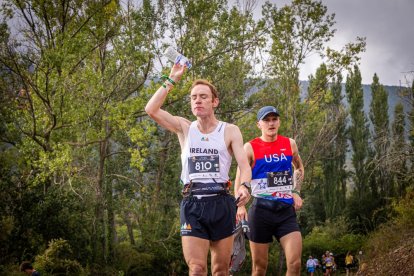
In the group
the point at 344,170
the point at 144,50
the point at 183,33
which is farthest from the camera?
the point at 344,170

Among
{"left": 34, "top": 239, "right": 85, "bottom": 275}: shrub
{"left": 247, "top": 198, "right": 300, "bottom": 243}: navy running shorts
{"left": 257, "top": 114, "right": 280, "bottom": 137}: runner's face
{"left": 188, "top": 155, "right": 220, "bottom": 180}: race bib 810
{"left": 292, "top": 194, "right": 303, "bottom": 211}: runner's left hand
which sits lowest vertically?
{"left": 34, "top": 239, "right": 85, "bottom": 275}: shrub

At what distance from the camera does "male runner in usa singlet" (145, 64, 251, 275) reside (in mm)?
4211

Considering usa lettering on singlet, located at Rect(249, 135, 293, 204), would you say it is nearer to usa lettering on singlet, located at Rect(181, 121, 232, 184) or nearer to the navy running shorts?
the navy running shorts

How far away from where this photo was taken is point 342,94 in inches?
1822

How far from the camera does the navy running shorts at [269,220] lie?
19.4 ft

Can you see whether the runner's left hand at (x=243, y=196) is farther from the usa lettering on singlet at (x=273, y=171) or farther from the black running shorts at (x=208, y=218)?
the usa lettering on singlet at (x=273, y=171)

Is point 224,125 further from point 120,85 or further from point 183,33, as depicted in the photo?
point 183,33

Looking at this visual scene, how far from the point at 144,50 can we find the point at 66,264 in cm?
921

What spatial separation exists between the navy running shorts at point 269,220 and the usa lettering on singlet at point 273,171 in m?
0.09

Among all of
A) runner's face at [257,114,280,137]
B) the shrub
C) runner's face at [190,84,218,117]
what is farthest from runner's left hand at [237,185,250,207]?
the shrub

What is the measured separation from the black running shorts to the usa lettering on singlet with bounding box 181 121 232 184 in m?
0.18

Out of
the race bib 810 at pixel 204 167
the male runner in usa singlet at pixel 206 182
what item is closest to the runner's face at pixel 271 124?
the male runner in usa singlet at pixel 206 182

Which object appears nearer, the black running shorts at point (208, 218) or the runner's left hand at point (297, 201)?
the black running shorts at point (208, 218)

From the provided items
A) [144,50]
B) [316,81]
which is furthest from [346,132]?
[144,50]
